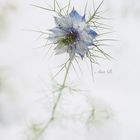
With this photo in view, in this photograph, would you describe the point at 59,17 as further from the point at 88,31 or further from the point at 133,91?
the point at 133,91

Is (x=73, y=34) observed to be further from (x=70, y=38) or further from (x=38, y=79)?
(x=38, y=79)

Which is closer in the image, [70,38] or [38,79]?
[70,38]

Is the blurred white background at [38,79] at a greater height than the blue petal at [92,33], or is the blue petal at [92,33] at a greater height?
the blue petal at [92,33]

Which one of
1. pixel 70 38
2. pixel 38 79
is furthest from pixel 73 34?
pixel 38 79

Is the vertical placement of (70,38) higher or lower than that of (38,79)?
higher

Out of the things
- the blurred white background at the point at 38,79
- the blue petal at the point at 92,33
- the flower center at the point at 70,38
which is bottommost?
the blurred white background at the point at 38,79

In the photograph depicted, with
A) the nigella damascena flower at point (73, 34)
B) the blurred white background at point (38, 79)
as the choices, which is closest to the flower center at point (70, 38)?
the nigella damascena flower at point (73, 34)

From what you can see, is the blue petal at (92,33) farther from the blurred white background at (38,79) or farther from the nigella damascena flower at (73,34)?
the blurred white background at (38,79)
